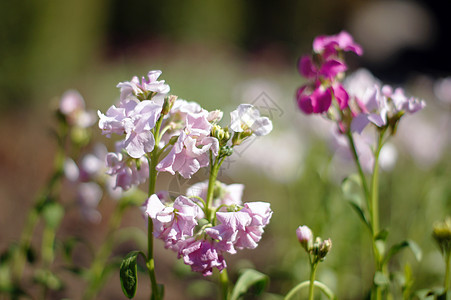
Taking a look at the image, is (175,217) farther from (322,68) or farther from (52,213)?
(52,213)

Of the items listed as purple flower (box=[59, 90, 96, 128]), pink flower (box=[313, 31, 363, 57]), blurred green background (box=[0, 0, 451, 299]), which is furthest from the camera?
blurred green background (box=[0, 0, 451, 299])

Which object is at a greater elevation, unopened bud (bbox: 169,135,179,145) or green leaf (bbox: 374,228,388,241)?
unopened bud (bbox: 169,135,179,145)

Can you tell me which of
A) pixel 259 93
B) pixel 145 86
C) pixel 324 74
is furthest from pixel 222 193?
pixel 259 93

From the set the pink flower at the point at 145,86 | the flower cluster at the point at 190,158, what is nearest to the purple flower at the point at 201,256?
the flower cluster at the point at 190,158

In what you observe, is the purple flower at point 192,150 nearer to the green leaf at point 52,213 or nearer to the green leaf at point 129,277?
the green leaf at point 129,277

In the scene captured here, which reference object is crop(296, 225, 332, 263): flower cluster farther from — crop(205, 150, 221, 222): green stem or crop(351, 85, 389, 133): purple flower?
crop(351, 85, 389, 133): purple flower

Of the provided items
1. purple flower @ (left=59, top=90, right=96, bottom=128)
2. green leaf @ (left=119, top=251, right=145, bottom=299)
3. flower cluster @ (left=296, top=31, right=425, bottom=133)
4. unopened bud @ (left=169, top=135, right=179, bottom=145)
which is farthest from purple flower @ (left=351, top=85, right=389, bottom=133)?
purple flower @ (left=59, top=90, right=96, bottom=128)
